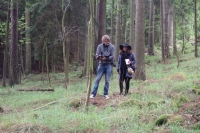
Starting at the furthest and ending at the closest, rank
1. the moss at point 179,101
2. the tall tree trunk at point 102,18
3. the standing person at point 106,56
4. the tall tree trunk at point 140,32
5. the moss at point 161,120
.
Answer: the tall tree trunk at point 102,18
the tall tree trunk at point 140,32
the standing person at point 106,56
the moss at point 179,101
the moss at point 161,120

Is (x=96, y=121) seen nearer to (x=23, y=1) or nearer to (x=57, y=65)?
(x=23, y=1)

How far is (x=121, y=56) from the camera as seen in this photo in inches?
381

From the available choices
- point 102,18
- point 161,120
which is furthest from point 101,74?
point 102,18

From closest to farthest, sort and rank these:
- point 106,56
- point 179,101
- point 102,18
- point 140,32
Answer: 1. point 179,101
2. point 106,56
3. point 140,32
4. point 102,18

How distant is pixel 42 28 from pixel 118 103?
494 inches

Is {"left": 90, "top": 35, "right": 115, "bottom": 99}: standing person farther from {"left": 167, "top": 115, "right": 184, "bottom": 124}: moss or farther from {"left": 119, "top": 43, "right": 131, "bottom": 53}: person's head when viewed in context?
{"left": 167, "top": 115, "right": 184, "bottom": 124}: moss

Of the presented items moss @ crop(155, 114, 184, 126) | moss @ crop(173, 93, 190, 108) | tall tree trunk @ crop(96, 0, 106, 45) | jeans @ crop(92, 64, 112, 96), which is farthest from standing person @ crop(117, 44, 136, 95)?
tall tree trunk @ crop(96, 0, 106, 45)

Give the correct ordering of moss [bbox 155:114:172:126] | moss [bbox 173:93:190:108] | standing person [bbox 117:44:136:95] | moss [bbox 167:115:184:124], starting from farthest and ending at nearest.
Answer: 1. standing person [bbox 117:44:136:95]
2. moss [bbox 173:93:190:108]
3. moss [bbox 155:114:172:126]
4. moss [bbox 167:115:184:124]

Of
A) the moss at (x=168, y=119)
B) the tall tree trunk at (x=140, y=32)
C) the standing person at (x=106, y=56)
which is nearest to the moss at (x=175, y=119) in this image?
the moss at (x=168, y=119)

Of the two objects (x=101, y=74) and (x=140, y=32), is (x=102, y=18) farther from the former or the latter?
(x=101, y=74)

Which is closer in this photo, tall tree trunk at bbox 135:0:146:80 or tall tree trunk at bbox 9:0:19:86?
tall tree trunk at bbox 135:0:146:80

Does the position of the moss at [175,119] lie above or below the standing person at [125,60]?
below

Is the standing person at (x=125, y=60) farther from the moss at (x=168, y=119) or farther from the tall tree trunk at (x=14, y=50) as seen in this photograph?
the tall tree trunk at (x=14, y=50)

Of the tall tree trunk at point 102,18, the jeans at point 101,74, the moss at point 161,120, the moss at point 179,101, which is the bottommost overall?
the moss at point 161,120
